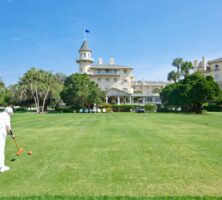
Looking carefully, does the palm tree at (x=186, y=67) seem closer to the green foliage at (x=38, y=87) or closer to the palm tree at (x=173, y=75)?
the palm tree at (x=173, y=75)

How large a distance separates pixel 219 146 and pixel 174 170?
5.09 metres

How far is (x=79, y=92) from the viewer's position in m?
62.7

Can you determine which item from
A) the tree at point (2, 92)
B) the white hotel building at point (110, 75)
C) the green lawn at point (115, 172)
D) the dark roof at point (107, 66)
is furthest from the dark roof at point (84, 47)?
the green lawn at point (115, 172)

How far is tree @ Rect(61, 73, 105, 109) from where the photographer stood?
63.7 meters

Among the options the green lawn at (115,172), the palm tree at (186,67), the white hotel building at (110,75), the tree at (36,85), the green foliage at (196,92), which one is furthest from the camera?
the white hotel building at (110,75)

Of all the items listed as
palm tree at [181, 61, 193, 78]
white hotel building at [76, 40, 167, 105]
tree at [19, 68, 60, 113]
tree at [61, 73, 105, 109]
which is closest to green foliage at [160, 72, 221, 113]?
palm tree at [181, 61, 193, 78]

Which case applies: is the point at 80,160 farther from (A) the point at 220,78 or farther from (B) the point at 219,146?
(A) the point at 220,78

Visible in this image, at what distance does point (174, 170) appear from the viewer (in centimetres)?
745

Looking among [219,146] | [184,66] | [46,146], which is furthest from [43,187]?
[184,66]

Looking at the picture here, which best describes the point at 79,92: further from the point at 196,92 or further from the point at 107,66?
the point at 107,66

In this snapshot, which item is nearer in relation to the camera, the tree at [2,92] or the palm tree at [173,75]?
the tree at [2,92]

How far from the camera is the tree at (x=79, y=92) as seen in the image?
63.7m

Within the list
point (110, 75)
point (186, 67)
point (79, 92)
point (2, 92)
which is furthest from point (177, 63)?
point (2, 92)

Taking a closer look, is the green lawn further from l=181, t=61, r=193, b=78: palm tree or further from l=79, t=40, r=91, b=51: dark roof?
l=79, t=40, r=91, b=51: dark roof
